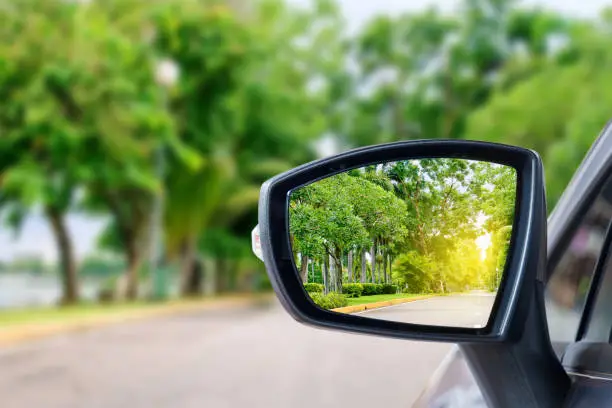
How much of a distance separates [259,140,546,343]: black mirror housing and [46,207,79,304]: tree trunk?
86.0 ft

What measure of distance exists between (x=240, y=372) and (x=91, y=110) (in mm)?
15014

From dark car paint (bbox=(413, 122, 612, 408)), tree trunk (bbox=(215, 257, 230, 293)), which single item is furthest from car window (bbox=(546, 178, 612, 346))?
tree trunk (bbox=(215, 257, 230, 293))

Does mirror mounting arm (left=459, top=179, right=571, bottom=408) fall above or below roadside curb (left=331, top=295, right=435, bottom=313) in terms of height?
below

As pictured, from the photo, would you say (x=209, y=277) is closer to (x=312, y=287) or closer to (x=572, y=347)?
(x=572, y=347)

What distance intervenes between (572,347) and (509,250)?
30 centimetres

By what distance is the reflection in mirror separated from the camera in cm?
113

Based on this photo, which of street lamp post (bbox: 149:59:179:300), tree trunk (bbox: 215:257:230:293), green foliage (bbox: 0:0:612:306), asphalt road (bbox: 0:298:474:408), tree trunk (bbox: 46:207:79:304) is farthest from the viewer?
tree trunk (bbox: 215:257:230:293)

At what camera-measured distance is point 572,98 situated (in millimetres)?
30078

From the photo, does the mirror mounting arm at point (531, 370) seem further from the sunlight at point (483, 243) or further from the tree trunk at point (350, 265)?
the tree trunk at point (350, 265)

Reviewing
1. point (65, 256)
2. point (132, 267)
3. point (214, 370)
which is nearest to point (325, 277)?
point (214, 370)

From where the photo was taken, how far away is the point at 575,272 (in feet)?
5.06

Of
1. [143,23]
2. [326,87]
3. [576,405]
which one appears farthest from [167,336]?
[326,87]

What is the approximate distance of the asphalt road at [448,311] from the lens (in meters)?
1.13

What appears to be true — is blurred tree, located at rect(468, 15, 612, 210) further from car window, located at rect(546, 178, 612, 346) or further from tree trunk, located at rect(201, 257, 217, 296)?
car window, located at rect(546, 178, 612, 346)
